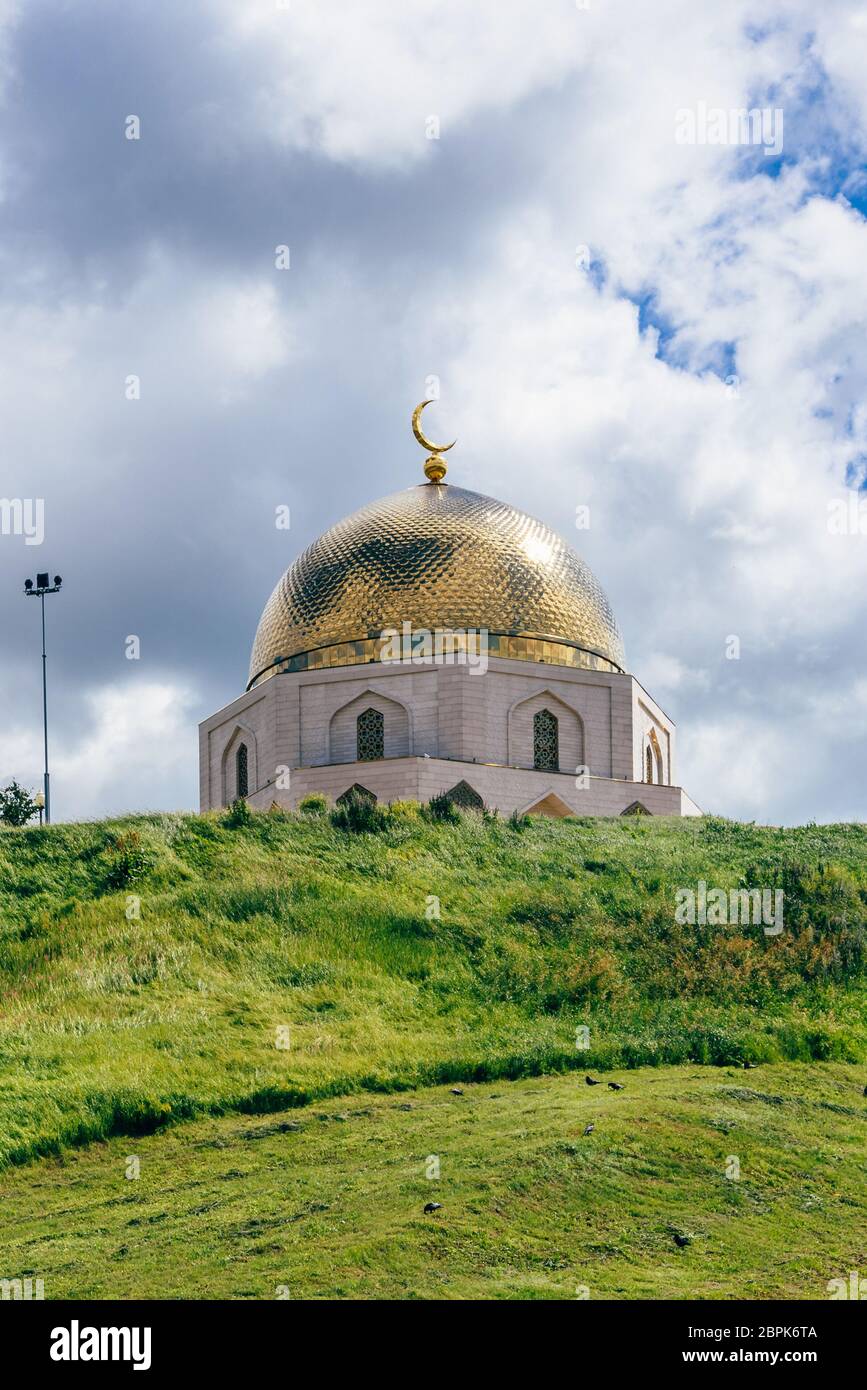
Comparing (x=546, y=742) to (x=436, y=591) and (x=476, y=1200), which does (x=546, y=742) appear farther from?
(x=476, y=1200)

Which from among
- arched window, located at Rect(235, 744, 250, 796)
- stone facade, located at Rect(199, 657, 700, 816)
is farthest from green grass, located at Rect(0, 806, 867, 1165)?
arched window, located at Rect(235, 744, 250, 796)

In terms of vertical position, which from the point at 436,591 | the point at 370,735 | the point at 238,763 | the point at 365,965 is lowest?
the point at 365,965

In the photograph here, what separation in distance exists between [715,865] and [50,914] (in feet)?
31.5

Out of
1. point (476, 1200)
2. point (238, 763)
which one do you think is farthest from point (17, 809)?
point (476, 1200)

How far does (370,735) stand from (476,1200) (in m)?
20.3

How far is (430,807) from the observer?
25406 millimetres

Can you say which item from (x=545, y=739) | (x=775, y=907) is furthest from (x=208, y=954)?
(x=545, y=739)

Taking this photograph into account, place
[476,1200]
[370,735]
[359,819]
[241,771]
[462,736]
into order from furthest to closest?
[241,771] < [370,735] < [462,736] < [359,819] < [476,1200]

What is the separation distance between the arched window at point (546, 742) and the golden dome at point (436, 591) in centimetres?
132

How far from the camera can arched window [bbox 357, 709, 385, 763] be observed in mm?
30125

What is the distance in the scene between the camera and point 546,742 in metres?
30.6

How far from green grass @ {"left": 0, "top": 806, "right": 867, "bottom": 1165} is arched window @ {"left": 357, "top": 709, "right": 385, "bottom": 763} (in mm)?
5535

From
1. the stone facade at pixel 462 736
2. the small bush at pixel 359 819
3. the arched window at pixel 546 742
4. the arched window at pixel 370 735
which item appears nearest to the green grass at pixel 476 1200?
the small bush at pixel 359 819

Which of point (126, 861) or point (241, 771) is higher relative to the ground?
point (241, 771)
